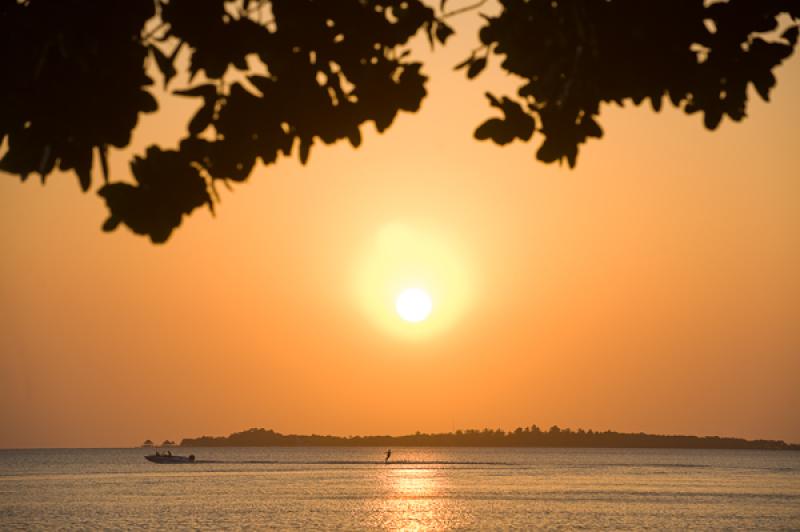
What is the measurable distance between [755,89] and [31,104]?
168 inches

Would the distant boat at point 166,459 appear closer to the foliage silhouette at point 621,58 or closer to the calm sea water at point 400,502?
the calm sea water at point 400,502

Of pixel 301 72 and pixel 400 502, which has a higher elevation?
pixel 400 502

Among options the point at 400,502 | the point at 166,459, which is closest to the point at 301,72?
the point at 400,502

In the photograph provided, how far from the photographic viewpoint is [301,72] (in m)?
6.90

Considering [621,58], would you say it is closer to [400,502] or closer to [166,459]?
[400,502]

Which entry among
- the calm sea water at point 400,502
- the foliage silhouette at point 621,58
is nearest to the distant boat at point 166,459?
the calm sea water at point 400,502

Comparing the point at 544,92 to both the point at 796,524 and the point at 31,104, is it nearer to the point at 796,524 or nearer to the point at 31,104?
the point at 31,104

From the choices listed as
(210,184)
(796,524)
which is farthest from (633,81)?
(796,524)

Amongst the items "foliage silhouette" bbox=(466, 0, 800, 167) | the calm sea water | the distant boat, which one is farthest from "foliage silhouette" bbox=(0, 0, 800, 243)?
the distant boat

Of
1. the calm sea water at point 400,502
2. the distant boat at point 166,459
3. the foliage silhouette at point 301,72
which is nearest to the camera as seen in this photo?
the foliage silhouette at point 301,72

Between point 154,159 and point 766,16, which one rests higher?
point 766,16

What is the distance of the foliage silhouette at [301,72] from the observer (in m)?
6.30

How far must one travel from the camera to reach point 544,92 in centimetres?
737

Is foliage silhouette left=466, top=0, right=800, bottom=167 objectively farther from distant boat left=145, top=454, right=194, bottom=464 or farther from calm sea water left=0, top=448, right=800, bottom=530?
distant boat left=145, top=454, right=194, bottom=464
